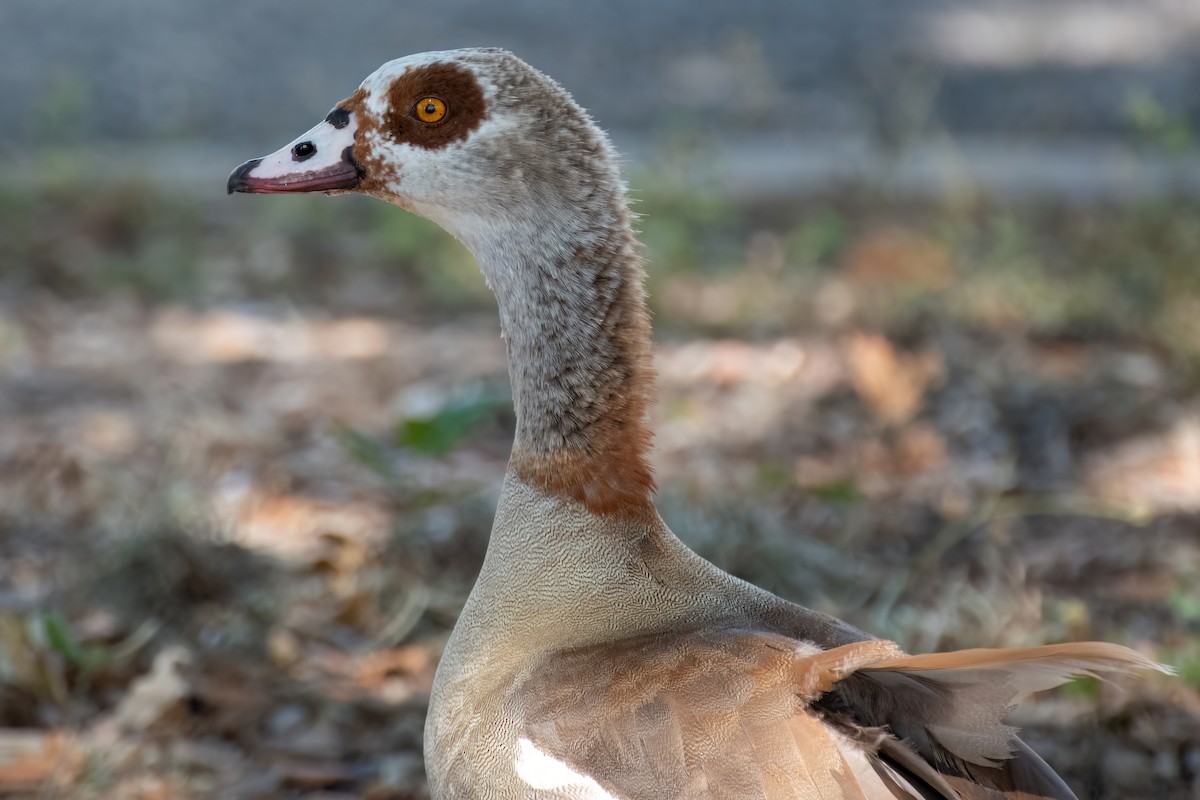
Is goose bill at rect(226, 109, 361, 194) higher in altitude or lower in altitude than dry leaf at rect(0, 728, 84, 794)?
higher

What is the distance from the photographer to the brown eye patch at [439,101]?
224 centimetres

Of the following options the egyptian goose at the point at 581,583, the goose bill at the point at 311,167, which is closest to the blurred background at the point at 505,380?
the egyptian goose at the point at 581,583

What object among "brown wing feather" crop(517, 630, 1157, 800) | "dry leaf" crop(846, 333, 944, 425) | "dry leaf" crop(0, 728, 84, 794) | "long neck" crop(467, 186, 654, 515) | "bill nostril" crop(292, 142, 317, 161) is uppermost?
"bill nostril" crop(292, 142, 317, 161)

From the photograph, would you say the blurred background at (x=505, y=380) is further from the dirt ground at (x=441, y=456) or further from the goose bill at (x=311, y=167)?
the goose bill at (x=311, y=167)

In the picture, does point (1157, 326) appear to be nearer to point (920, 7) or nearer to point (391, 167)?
point (391, 167)

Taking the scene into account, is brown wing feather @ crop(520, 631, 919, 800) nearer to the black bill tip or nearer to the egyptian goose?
the egyptian goose

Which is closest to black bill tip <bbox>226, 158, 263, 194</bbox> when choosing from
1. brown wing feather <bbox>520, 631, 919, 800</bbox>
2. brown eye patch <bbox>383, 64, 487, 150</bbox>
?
brown eye patch <bbox>383, 64, 487, 150</bbox>

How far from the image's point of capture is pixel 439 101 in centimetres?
225

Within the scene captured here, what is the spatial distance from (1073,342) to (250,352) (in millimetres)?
2701

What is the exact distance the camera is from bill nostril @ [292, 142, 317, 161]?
233 cm

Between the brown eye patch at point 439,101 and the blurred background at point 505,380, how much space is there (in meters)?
1.13

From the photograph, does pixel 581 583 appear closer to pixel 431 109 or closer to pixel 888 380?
pixel 431 109

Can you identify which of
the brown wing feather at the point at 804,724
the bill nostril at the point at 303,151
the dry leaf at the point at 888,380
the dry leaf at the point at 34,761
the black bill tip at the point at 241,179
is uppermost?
the bill nostril at the point at 303,151

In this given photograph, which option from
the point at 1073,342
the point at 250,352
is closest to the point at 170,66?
the point at 250,352
